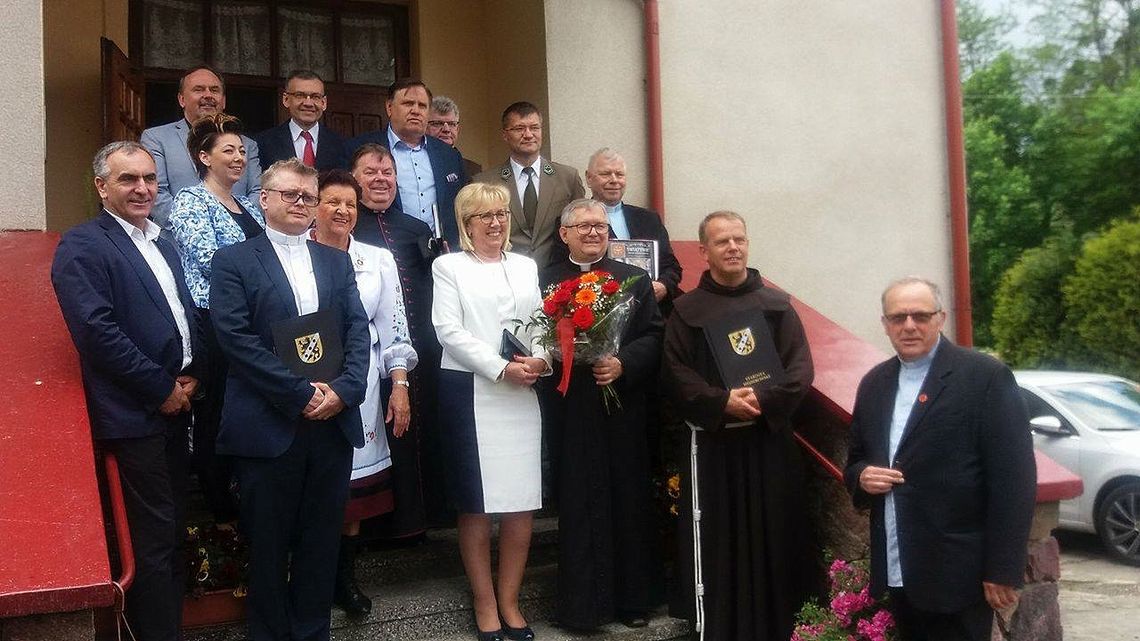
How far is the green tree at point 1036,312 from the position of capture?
17.0 m

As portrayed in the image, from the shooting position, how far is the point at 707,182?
7.58m

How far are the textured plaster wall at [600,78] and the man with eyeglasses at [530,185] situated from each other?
46.7 inches

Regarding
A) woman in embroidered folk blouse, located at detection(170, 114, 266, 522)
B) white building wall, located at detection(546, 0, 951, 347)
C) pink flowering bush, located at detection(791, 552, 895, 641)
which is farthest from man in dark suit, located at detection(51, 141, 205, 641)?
white building wall, located at detection(546, 0, 951, 347)

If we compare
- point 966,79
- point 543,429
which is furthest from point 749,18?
point 966,79

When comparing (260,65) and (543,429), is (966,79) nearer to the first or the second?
(260,65)

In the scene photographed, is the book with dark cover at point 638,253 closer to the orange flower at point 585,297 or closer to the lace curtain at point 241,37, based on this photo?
the orange flower at point 585,297

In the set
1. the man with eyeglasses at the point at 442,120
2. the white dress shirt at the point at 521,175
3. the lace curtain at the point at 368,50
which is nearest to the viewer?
the white dress shirt at the point at 521,175

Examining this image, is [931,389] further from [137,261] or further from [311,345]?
[137,261]

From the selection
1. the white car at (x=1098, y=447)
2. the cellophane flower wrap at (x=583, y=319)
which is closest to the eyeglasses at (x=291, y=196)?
the cellophane flower wrap at (x=583, y=319)

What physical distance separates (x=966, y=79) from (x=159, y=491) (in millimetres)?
38623

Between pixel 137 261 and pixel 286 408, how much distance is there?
81 centimetres

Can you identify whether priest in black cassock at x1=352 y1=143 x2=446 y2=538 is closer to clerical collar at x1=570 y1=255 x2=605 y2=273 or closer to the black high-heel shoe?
the black high-heel shoe

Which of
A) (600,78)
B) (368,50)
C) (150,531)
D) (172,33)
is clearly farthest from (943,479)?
(172,33)

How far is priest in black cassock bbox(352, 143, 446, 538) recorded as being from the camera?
5.24 meters
